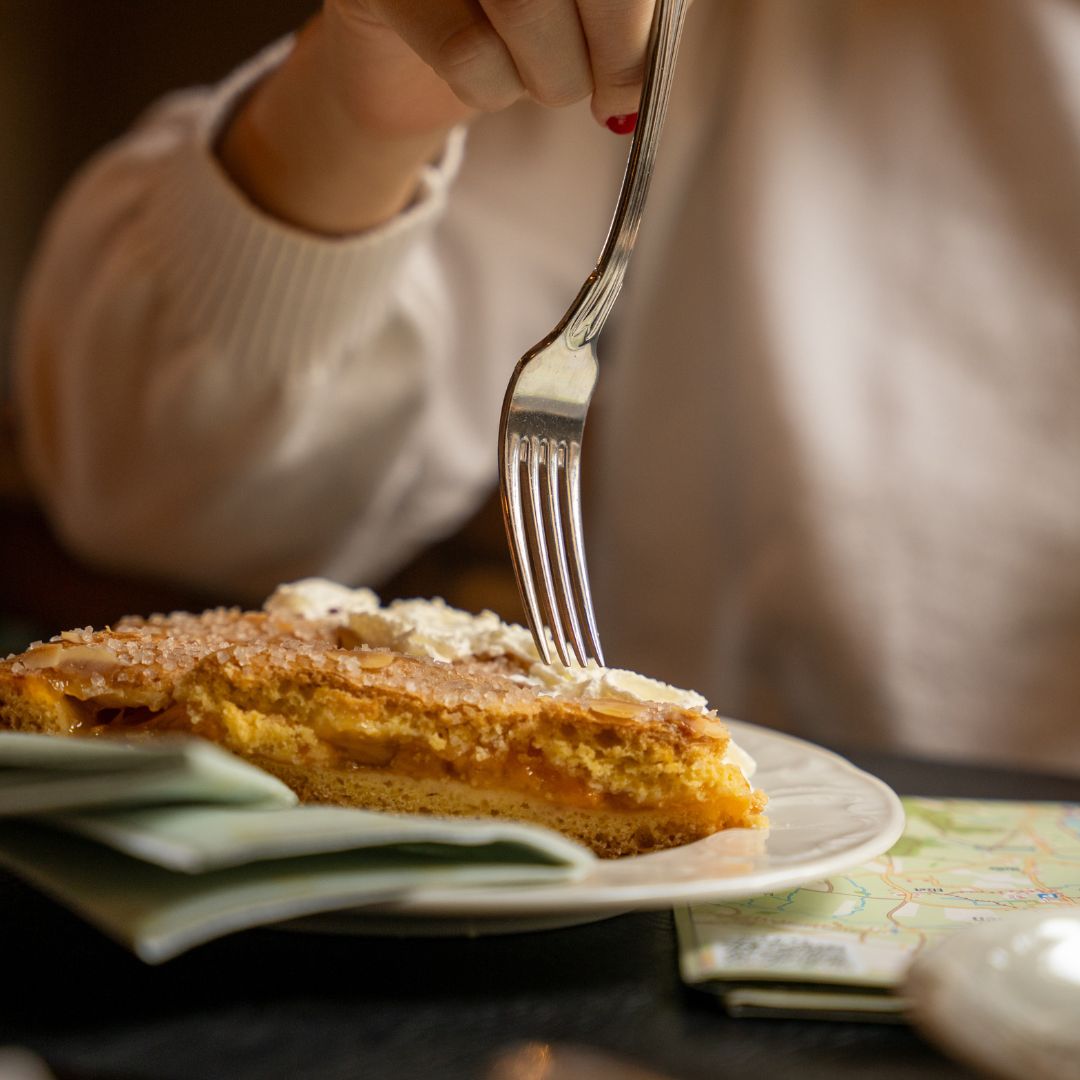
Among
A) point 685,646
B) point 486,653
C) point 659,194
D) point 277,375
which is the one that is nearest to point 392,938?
point 486,653

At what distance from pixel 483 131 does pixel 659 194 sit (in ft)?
1.09

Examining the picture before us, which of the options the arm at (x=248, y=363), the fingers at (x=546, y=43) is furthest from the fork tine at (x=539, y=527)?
the arm at (x=248, y=363)

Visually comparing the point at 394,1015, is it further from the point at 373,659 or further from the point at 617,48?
the point at 617,48

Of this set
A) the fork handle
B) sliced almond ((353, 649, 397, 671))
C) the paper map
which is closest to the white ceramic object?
the paper map

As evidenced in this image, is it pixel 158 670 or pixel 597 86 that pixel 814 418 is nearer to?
pixel 597 86

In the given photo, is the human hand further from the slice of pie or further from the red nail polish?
the slice of pie

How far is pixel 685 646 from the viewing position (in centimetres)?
186

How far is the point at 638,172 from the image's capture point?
709 millimetres

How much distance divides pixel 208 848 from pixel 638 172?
48 cm

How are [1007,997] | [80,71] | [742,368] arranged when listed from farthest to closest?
1. [80,71]
2. [742,368]
3. [1007,997]

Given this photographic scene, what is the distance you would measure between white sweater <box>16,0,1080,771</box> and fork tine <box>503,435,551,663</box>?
0.69 meters

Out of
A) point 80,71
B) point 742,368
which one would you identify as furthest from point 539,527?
point 80,71

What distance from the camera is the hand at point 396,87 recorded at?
0.73 meters

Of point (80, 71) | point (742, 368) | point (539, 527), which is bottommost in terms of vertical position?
point (742, 368)
